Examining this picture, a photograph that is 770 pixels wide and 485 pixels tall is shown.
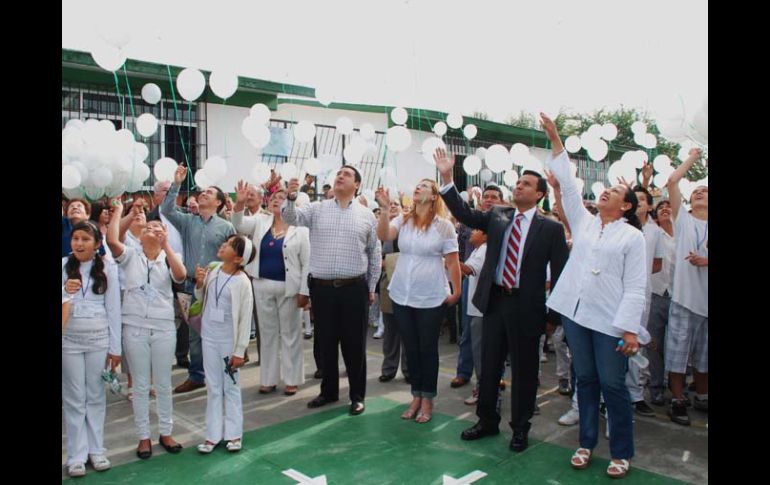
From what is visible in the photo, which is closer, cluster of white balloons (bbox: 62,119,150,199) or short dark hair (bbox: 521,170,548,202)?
short dark hair (bbox: 521,170,548,202)

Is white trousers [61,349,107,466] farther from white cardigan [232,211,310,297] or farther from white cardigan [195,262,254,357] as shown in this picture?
white cardigan [232,211,310,297]

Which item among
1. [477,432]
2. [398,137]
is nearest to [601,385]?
[477,432]

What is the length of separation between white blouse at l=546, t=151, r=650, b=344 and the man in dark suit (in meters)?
0.27

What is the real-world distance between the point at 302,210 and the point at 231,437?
188 cm

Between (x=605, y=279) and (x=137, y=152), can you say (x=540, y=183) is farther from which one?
(x=137, y=152)

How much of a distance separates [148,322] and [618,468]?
124 inches

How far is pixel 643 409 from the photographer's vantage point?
504 cm

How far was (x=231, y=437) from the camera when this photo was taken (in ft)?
13.9

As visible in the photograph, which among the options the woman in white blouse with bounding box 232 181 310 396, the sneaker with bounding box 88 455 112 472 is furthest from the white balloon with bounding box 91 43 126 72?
the sneaker with bounding box 88 455 112 472

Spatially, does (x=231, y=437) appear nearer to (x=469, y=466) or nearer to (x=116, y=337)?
(x=116, y=337)

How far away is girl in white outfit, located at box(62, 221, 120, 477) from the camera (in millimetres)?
3770
